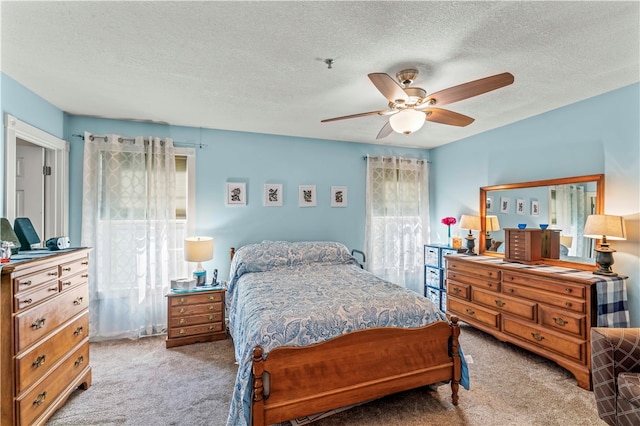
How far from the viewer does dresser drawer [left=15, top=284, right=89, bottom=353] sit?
1.72 meters

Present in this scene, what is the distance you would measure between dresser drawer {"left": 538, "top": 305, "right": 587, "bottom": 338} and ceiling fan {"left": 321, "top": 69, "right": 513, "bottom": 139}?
1.86m

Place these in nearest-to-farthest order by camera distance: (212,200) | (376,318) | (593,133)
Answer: (376,318) < (593,133) < (212,200)

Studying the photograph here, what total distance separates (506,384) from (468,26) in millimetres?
2726

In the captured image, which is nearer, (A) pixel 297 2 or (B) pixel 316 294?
(A) pixel 297 2

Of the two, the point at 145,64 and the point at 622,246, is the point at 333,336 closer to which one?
the point at 145,64

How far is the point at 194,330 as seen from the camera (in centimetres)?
327

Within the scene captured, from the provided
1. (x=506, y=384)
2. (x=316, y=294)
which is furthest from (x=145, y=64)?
(x=506, y=384)

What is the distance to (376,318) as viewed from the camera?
83.7 inches

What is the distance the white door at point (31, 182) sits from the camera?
2955 millimetres

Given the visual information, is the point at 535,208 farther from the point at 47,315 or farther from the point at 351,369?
the point at 47,315

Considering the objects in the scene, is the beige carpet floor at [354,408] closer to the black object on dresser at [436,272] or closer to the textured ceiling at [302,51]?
the black object on dresser at [436,272]

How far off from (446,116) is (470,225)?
216 centimetres

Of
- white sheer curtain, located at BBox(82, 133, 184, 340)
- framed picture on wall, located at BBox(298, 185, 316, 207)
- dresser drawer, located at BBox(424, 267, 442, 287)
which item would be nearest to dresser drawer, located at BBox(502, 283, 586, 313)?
dresser drawer, located at BBox(424, 267, 442, 287)

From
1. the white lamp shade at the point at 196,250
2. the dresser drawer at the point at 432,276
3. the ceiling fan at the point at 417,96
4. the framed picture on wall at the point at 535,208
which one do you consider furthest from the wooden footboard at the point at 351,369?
the dresser drawer at the point at 432,276
